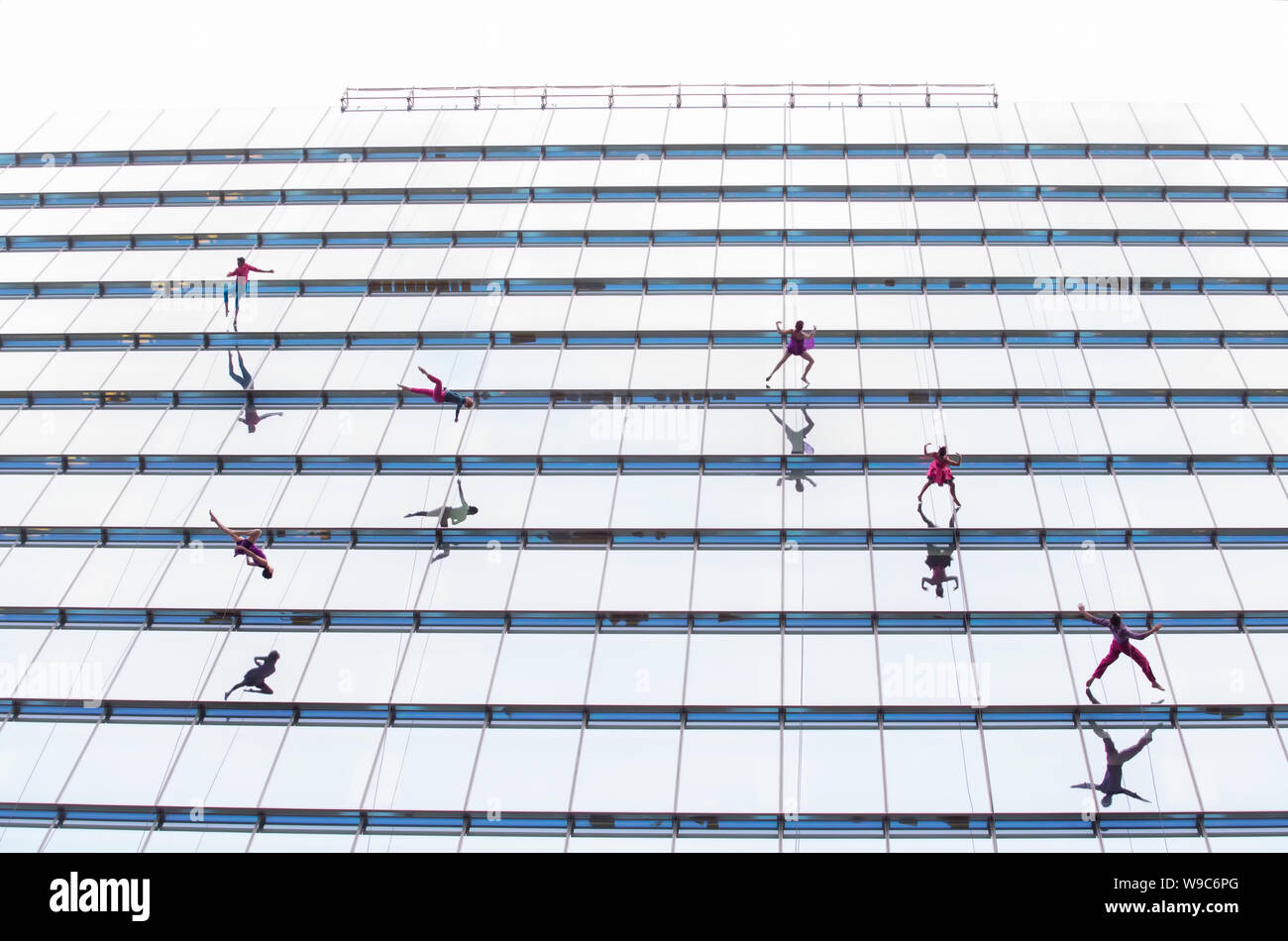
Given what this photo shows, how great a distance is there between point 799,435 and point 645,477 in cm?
363

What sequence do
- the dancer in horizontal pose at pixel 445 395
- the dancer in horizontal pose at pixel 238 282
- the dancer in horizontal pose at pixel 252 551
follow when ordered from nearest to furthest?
the dancer in horizontal pose at pixel 252 551
the dancer in horizontal pose at pixel 445 395
the dancer in horizontal pose at pixel 238 282

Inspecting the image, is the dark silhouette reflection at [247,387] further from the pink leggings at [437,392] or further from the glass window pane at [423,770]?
the glass window pane at [423,770]

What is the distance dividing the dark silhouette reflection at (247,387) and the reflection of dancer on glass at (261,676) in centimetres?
682

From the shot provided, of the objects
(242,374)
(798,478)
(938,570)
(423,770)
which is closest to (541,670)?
(423,770)

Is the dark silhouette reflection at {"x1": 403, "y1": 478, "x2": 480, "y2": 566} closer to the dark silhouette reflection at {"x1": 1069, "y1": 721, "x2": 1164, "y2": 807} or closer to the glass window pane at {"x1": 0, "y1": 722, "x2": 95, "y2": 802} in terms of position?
the glass window pane at {"x1": 0, "y1": 722, "x2": 95, "y2": 802}

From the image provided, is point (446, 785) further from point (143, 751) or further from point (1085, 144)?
point (1085, 144)

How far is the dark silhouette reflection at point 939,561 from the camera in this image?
2573cm

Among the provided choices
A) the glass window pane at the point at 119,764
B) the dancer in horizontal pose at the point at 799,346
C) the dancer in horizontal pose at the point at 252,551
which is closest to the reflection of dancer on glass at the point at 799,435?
the dancer in horizontal pose at the point at 799,346

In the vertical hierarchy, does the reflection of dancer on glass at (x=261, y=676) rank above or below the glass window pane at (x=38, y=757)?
above

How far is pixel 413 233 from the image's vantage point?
34719 millimetres

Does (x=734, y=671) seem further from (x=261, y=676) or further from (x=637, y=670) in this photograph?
(x=261, y=676)
